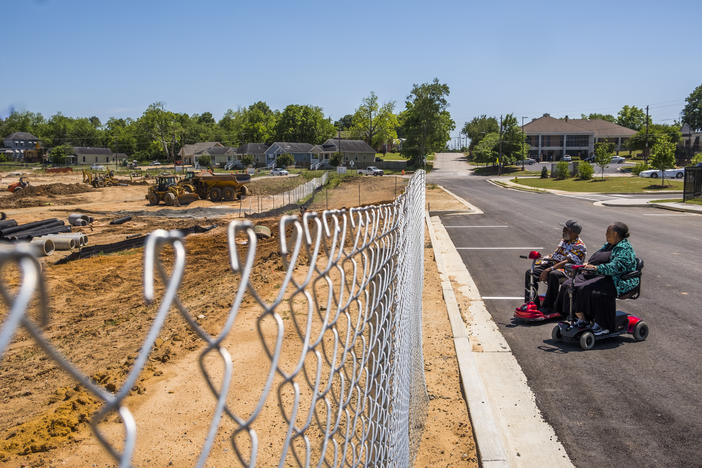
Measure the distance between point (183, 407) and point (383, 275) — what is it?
3.84 metres

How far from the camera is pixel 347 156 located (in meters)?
103

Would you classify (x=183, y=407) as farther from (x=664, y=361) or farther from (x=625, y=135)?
(x=625, y=135)

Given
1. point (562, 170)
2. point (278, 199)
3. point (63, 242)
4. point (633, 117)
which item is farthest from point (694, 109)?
point (63, 242)

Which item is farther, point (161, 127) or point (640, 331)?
point (161, 127)

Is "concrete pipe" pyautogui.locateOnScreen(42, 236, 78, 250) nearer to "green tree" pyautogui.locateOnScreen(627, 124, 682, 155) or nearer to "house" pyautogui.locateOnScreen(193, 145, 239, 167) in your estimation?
"house" pyautogui.locateOnScreen(193, 145, 239, 167)

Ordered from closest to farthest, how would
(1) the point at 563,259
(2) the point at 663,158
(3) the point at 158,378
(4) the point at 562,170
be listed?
(3) the point at 158,378, (1) the point at 563,259, (2) the point at 663,158, (4) the point at 562,170

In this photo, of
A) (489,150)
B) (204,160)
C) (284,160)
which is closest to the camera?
(489,150)

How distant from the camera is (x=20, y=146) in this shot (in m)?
145

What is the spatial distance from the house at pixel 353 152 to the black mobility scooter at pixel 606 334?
92144 millimetres

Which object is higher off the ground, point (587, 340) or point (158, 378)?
point (587, 340)

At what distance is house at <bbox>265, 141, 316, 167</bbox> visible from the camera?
333 ft

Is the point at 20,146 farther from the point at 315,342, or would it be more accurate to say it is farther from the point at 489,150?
Answer: the point at 315,342

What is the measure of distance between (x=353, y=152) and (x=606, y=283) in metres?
97.0

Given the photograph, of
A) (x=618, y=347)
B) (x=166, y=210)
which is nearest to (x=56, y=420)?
(x=618, y=347)
